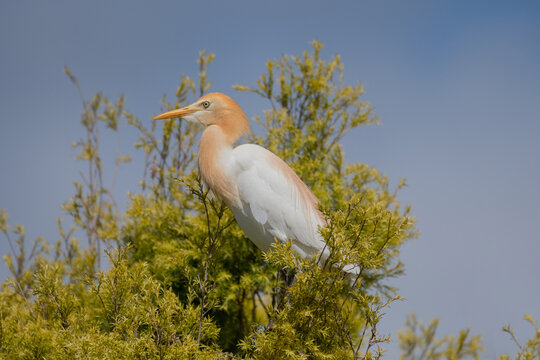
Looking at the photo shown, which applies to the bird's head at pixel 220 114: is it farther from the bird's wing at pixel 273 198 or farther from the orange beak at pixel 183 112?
the bird's wing at pixel 273 198

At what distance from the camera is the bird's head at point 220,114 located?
312cm

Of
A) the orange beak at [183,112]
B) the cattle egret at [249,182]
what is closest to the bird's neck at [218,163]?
the cattle egret at [249,182]

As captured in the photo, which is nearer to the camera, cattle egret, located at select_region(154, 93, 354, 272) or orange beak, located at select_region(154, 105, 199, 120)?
cattle egret, located at select_region(154, 93, 354, 272)

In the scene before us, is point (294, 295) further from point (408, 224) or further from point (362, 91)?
point (362, 91)

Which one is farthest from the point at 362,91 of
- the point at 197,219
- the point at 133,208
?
the point at 133,208

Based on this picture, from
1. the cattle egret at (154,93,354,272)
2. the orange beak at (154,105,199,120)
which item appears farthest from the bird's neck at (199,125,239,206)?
the orange beak at (154,105,199,120)

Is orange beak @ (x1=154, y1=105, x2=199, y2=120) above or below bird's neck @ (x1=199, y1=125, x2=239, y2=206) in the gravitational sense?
above

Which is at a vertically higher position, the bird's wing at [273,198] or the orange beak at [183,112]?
the orange beak at [183,112]

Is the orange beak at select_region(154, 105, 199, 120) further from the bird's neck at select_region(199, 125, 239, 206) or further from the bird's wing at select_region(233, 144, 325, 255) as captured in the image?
the bird's wing at select_region(233, 144, 325, 255)

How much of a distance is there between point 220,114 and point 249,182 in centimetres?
48

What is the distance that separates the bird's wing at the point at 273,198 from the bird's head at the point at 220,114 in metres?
0.12

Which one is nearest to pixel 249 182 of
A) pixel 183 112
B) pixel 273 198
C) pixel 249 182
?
pixel 249 182

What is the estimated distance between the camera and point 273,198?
9.83 ft

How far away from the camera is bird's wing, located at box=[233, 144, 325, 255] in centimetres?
296
